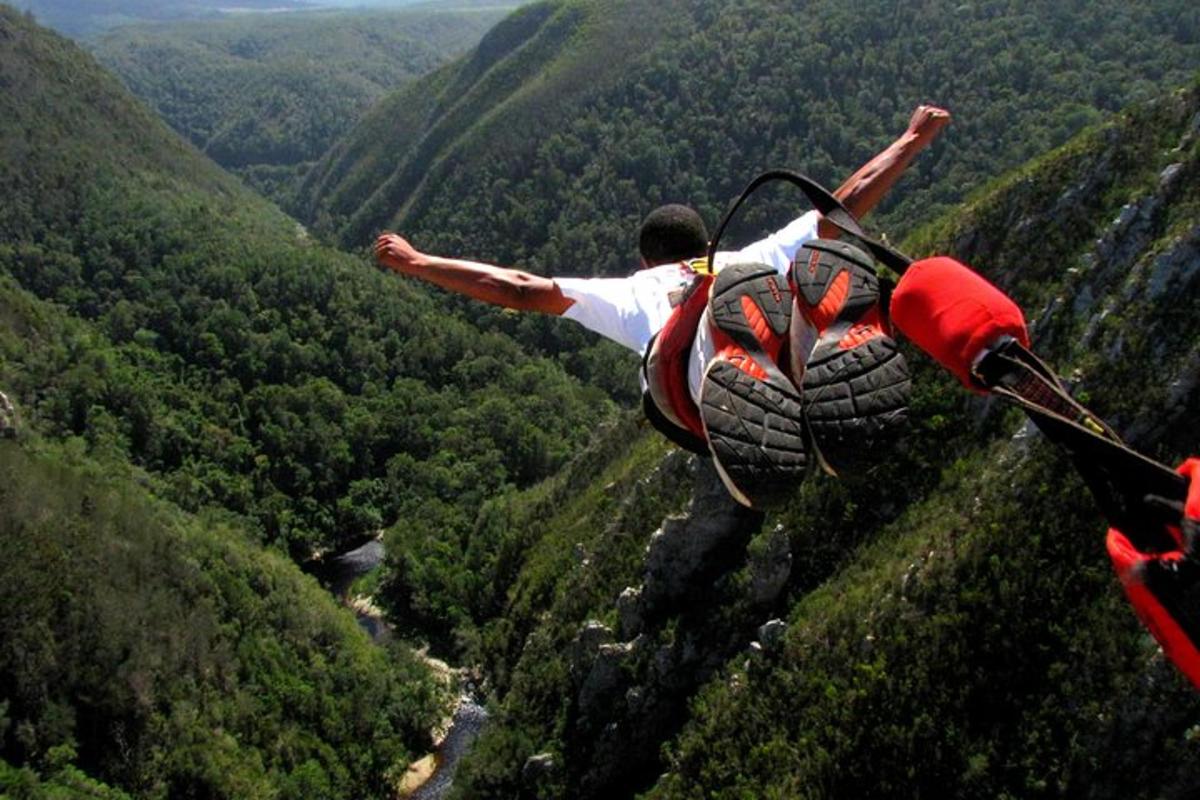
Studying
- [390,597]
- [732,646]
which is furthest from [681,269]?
[390,597]

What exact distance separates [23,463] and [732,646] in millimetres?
38804

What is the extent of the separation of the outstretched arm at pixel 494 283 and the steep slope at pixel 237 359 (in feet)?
231

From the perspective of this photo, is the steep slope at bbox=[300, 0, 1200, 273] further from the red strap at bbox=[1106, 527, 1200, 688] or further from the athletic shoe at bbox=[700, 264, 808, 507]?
the red strap at bbox=[1106, 527, 1200, 688]

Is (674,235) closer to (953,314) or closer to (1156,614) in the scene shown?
(953,314)

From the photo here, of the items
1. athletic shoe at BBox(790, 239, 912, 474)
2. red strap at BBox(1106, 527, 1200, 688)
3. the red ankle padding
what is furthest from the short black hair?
red strap at BBox(1106, 527, 1200, 688)

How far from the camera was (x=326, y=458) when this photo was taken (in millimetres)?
85312

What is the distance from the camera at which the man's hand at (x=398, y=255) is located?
7.01 m

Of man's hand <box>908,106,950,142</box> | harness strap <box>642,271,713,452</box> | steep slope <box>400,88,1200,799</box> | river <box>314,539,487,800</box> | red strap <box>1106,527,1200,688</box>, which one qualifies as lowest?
river <box>314,539,487,800</box>

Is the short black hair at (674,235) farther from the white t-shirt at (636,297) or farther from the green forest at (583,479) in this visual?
the green forest at (583,479)

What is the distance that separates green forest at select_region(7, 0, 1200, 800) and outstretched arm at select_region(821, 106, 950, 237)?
24236mm

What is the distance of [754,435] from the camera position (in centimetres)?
511

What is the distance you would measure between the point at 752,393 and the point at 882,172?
3.05 metres

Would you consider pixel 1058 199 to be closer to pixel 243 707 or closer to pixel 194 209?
pixel 243 707

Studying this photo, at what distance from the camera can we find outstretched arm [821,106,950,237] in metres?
7.39
